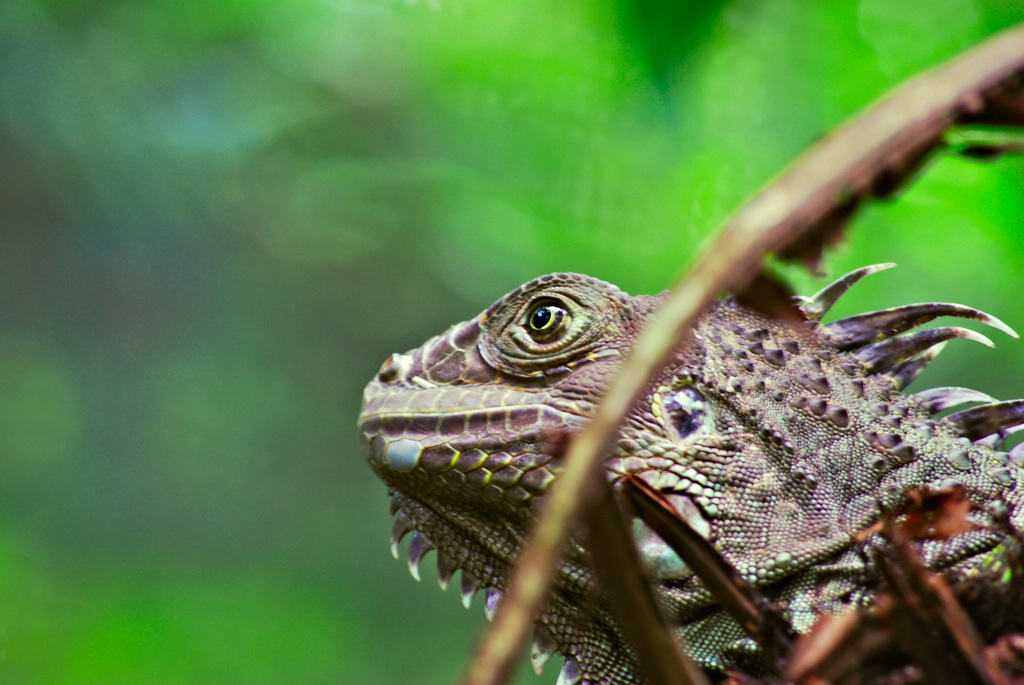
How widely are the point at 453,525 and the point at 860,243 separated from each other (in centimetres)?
628

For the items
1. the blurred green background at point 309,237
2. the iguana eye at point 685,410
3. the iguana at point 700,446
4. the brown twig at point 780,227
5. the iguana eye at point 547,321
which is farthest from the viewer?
the blurred green background at point 309,237

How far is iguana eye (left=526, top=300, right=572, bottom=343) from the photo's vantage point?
211 cm

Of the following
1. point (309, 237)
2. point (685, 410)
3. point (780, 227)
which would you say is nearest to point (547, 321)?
point (685, 410)

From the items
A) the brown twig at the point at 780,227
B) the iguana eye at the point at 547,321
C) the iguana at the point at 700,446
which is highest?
the iguana eye at the point at 547,321

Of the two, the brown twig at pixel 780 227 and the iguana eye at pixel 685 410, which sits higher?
the iguana eye at pixel 685 410

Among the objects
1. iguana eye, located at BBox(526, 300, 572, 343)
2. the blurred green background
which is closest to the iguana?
iguana eye, located at BBox(526, 300, 572, 343)

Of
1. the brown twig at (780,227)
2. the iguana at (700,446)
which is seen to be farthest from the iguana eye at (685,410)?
the brown twig at (780,227)

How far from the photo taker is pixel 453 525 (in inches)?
83.2

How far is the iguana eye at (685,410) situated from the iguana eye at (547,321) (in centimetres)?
35

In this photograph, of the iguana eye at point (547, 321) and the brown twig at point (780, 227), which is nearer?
the brown twig at point (780, 227)

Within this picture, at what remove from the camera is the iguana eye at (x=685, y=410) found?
1963 mm

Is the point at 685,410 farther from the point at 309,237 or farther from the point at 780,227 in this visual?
the point at 309,237

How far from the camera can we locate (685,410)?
6.52 feet

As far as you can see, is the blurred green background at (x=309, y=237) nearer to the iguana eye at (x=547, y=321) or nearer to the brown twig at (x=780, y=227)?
the iguana eye at (x=547, y=321)
